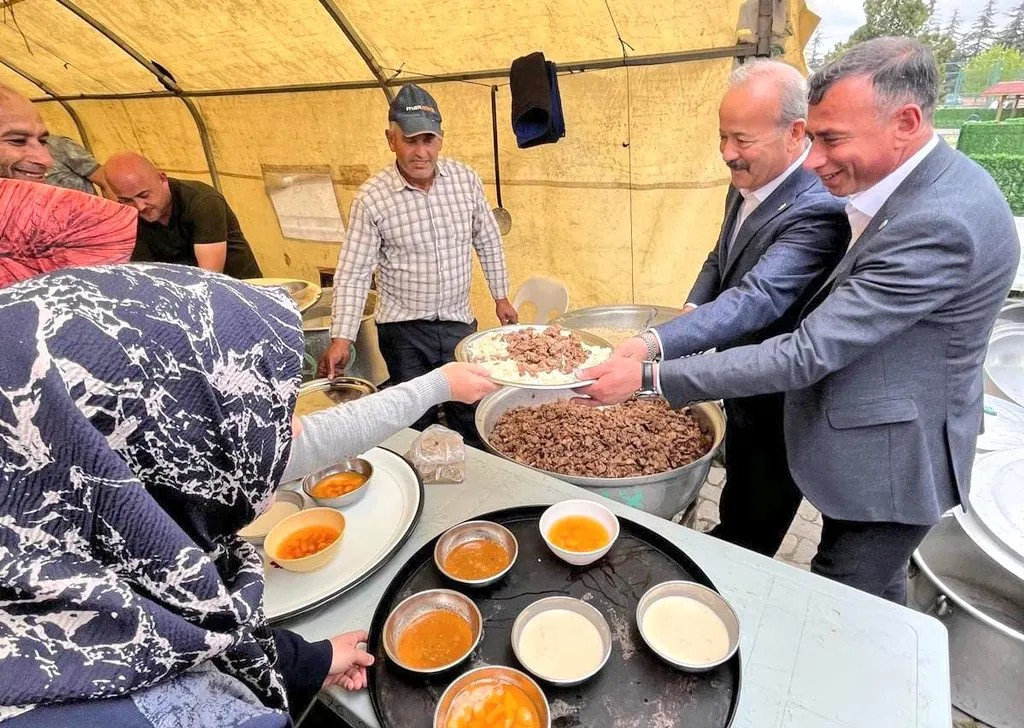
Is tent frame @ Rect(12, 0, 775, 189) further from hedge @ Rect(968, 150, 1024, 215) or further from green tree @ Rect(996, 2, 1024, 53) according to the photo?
hedge @ Rect(968, 150, 1024, 215)

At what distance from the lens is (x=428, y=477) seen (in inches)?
70.9

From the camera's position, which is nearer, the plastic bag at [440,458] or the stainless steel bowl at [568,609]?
the stainless steel bowl at [568,609]

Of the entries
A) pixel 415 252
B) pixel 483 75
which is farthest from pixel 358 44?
pixel 415 252

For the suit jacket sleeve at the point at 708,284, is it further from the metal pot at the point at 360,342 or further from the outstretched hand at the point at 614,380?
the metal pot at the point at 360,342

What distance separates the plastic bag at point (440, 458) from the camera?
1.79 m

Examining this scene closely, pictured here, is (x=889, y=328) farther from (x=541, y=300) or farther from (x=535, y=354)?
(x=541, y=300)

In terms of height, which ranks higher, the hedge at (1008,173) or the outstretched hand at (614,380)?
the hedge at (1008,173)

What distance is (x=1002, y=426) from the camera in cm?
269

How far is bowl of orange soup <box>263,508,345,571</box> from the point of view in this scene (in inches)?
53.7

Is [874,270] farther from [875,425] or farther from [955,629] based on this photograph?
[955,629]

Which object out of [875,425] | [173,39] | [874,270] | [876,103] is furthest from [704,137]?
[173,39]

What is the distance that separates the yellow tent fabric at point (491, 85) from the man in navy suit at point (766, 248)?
121 cm

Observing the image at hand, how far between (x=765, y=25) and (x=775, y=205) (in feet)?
4.62

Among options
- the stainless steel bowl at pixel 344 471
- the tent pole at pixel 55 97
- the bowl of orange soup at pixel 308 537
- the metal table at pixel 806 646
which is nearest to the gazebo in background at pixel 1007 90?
the metal table at pixel 806 646
